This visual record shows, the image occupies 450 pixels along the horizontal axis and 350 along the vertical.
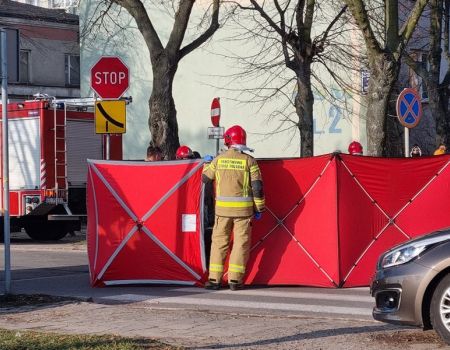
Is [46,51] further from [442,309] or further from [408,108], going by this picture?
[442,309]

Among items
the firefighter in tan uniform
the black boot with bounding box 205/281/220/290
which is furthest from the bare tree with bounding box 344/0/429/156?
the black boot with bounding box 205/281/220/290

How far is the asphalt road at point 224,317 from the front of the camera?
7.93 metres

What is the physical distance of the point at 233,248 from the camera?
37.3 feet

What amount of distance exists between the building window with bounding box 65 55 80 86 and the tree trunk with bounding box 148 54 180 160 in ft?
84.7

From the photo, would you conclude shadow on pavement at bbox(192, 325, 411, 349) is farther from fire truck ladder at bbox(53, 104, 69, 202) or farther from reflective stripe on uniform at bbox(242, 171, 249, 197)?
fire truck ladder at bbox(53, 104, 69, 202)

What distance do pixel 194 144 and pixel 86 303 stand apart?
79.6 feet

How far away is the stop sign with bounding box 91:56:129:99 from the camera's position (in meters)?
14.7

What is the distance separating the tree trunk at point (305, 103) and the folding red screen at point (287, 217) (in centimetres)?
925

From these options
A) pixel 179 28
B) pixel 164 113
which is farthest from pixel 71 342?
pixel 179 28

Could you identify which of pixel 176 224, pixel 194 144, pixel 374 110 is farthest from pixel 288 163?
pixel 194 144

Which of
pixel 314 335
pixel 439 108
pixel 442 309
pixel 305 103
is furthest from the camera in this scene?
pixel 439 108

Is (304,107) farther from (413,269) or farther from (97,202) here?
(413,269)

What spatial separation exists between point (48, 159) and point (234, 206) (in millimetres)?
9861

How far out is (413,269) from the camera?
7.51 m
